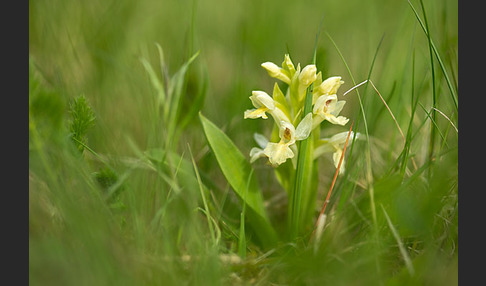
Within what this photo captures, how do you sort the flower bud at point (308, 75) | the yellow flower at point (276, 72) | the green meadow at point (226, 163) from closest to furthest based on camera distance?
the green meadow at point (226, 163) → the flower bud at point (308, 75) → the yellow flower at point (276, 72)

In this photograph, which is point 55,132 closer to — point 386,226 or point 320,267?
point 320,267

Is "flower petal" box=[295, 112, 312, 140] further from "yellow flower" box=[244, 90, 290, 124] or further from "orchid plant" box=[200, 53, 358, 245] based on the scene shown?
"yellow flower" box=[244, 90, 290, 124]

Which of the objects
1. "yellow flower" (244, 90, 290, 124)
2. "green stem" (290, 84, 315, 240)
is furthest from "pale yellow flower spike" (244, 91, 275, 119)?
"green stem" (290, 84, 315, 240)

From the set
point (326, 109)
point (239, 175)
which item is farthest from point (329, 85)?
point (239, 175)

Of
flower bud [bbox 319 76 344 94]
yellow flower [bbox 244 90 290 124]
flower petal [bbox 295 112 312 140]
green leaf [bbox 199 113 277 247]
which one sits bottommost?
green leaf [bbox 199 113 277 247]

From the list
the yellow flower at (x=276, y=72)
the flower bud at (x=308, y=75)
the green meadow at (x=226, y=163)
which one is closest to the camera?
the green meadow at (x=226, y=163)

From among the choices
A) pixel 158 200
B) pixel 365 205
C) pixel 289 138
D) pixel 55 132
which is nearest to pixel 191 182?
pixel 158 200

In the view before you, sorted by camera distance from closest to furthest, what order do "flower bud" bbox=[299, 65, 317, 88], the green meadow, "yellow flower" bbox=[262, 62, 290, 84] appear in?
1. the green meadow
2. "flower bud" bbox=[299, 65, 317, 88]
3. "yellow flower" bbox=[262, 62, 290, 84]

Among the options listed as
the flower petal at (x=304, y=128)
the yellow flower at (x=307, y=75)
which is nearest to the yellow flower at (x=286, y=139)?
the flower petal at (x=304, y=128)

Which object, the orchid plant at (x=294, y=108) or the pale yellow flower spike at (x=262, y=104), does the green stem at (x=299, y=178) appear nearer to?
the orchid plant at (x=294, y=108)
